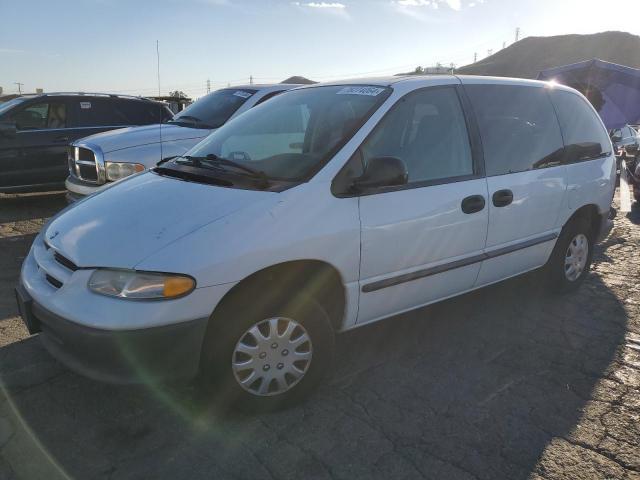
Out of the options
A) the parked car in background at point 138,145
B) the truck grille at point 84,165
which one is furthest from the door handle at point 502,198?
the truck grille at point 84,165

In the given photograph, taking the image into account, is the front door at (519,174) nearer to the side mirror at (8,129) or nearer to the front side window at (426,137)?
the front side window at (426,137)

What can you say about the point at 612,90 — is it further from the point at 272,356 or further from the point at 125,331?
the point at 125,331

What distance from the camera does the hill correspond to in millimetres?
75250


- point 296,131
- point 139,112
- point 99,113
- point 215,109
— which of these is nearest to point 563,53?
point 139,112

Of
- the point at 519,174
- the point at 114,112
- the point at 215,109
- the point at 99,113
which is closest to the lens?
the point at 519,174

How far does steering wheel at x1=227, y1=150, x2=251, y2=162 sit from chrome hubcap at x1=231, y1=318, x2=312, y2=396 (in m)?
1.09

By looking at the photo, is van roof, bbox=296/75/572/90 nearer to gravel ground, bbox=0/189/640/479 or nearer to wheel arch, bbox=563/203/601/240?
wheel arch, bbox=563/203/601/240

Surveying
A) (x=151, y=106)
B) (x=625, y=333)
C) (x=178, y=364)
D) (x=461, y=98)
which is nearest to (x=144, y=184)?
(x=178, y=364)

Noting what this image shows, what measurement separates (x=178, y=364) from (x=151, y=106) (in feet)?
23.5

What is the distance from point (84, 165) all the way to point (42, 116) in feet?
9.05

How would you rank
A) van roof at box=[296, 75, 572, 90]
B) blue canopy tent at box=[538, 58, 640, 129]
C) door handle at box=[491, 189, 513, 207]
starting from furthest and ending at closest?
blue canopy tent at box=[538, 58, 640, 129]
door handle at box=[491, 189, 513, 207]
van roof at box=[296, 75, 572, 90]

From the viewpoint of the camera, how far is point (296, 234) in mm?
2588

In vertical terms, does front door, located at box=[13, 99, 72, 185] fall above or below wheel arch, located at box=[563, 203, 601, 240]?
above

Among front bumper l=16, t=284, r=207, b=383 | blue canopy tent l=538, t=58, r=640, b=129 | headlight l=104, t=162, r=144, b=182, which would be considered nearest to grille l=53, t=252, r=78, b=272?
front bumper l=16, t=284, r=207, b=383
